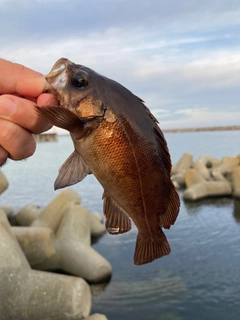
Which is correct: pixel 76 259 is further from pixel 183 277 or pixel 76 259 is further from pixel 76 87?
pixel 76 87

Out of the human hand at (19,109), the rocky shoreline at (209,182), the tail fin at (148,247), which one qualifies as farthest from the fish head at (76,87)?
the rocky shoreline at (209,182)

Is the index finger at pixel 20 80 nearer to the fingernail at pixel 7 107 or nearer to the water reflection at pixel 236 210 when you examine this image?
the fingernail at pixel 7 107

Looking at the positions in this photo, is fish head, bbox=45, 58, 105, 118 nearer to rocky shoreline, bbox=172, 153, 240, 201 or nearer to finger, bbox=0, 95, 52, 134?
finger, bbox=0, 95, 52, 134

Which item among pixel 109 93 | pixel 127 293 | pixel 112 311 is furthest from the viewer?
pixel 127 293

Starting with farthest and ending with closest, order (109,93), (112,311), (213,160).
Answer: (213,160)
(112,311)
(109,93)

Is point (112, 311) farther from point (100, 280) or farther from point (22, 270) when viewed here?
point (22, 270)

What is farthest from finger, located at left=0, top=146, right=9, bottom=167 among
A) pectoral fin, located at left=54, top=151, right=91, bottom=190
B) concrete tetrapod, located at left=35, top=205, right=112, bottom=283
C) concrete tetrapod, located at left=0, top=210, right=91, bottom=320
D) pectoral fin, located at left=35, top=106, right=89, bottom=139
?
concrete tetrapod, located at left=35, top=205, right=112, bottom=283

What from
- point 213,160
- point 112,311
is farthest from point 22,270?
point 213,160
